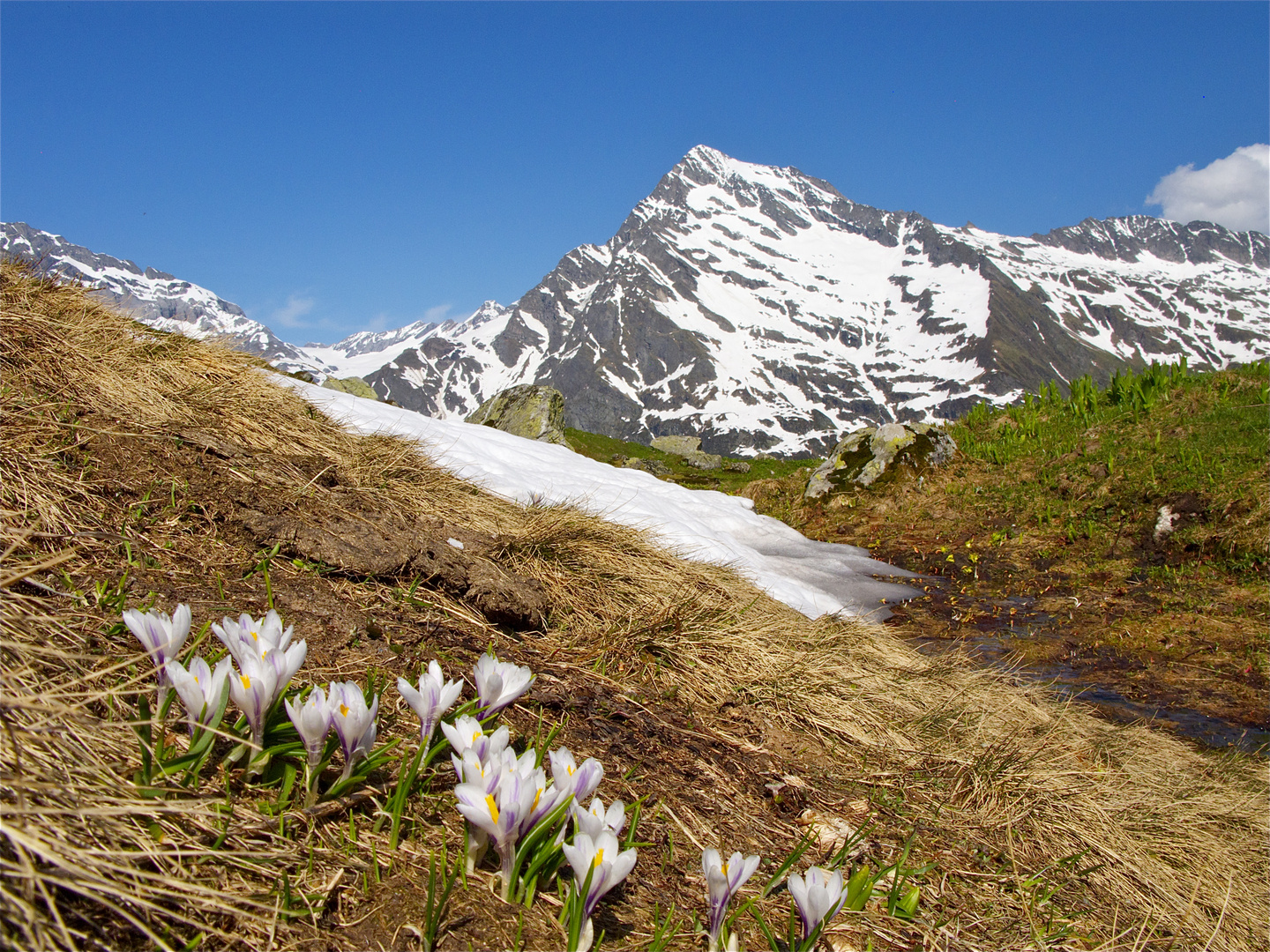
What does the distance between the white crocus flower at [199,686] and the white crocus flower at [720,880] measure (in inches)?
44.7

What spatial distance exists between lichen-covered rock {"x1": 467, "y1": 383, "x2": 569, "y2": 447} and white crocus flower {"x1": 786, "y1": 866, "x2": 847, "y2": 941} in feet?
54.4

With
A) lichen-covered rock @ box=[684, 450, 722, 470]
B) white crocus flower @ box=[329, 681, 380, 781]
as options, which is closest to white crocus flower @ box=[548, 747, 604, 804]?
white crocus flower @ box=[329, 681, 380, 781]

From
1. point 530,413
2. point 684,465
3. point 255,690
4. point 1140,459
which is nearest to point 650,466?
point 684,465

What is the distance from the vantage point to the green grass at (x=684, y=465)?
21.0 m

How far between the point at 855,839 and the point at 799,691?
1.23m

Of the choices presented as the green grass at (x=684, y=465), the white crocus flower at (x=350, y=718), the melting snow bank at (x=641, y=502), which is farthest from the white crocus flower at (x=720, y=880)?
the green grass at (x=684, y=465)

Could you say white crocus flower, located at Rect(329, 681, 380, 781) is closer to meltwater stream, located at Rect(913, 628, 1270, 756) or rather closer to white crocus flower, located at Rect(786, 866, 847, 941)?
white crocus flower, located at Rect(786, 866, 847, 941)

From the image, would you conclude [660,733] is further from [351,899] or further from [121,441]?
[121,441]

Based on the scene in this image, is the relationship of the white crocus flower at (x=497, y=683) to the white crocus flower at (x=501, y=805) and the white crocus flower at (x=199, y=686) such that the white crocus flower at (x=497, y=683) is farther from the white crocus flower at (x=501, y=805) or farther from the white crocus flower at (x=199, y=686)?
the white crocus flower at (x=199, y=686)

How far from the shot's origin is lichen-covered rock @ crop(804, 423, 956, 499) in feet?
41.7

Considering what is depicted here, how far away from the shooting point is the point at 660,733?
2598mm

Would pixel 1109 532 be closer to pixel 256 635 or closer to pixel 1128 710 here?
pixel 1128 710

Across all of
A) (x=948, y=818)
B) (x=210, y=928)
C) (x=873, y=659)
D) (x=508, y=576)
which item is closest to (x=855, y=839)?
(x=948, y=818)

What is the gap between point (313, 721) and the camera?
5.11ft
